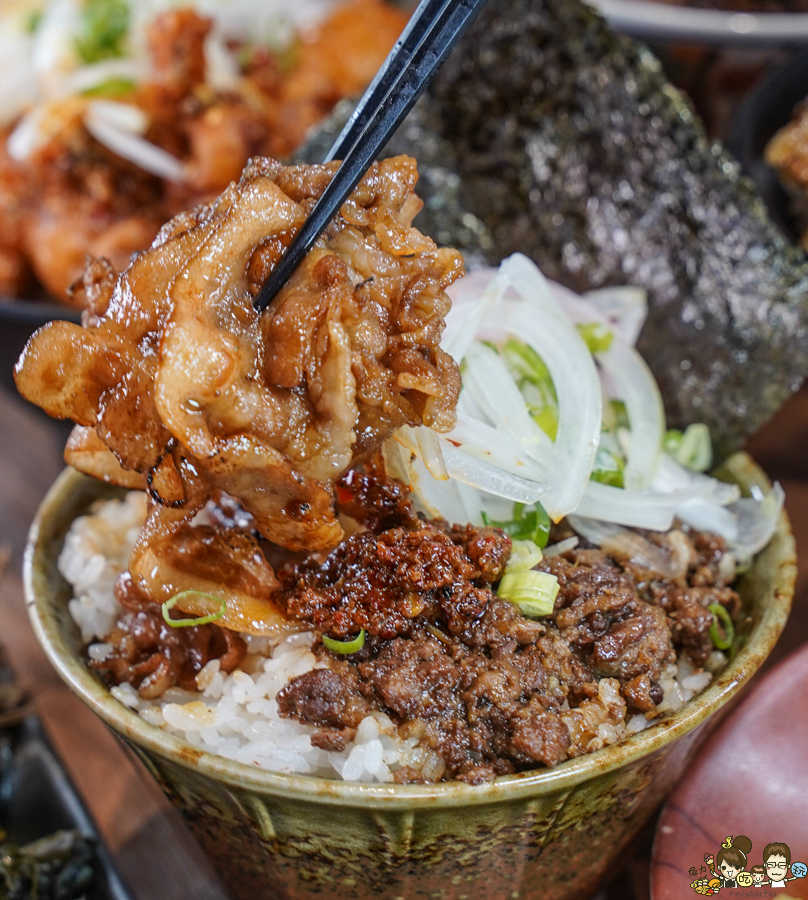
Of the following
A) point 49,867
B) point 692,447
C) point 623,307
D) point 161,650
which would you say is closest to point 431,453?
point 161,650

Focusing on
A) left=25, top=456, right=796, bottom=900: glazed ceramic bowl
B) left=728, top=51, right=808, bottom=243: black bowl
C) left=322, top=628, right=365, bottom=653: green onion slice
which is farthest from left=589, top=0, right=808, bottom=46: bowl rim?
left=322, top=628, right=365, bottom=653: green onion slice

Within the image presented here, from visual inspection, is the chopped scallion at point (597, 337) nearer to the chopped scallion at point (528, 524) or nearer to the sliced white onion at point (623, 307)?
the sliced white onion at point (623, 307)

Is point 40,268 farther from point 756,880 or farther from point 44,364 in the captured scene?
point 756,880

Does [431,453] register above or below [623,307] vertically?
below

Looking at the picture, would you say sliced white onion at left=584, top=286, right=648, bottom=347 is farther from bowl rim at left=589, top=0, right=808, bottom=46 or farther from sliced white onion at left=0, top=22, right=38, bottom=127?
sliced white onion at left=0, top=22, right=38, bottom=127

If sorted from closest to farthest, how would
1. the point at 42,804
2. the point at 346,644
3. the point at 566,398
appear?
the point at 346,644 < the point at 566,398 < the point at 42,804

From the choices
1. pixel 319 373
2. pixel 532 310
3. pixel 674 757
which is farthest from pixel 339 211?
pixel 674 757

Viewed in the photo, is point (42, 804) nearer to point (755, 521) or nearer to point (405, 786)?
point (405, 786)

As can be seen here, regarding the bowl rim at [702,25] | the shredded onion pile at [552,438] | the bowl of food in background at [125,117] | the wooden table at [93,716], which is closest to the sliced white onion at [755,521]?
the shredded onion pile at [552,438]
